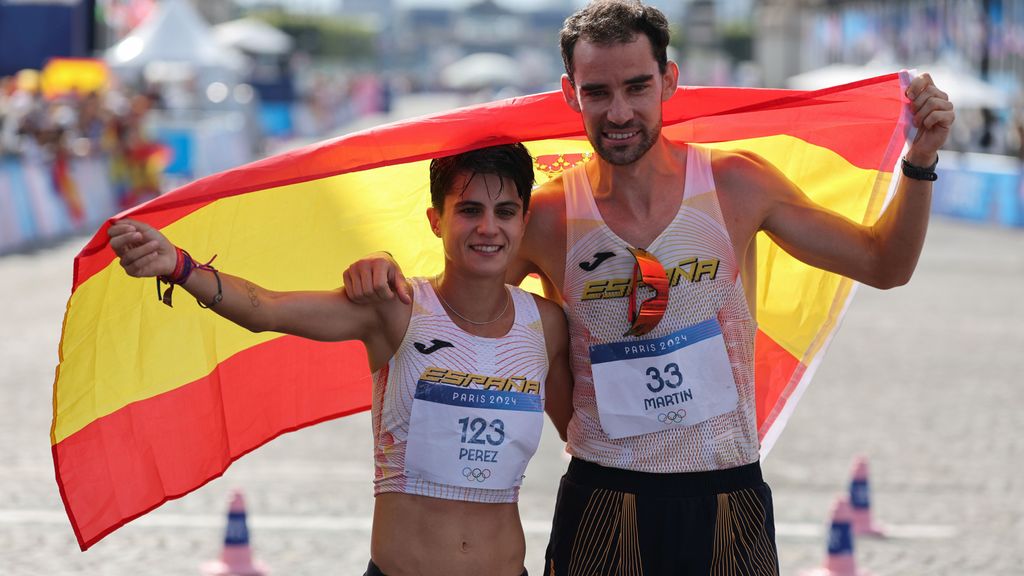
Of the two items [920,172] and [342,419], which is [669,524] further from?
[342,419]

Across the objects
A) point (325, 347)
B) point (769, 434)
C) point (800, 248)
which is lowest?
point (769, 434)

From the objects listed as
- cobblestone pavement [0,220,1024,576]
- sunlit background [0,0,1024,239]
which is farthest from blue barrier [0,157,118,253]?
cobblestone pavement [0,220,1024,576]

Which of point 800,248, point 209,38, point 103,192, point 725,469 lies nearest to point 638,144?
point 800,248

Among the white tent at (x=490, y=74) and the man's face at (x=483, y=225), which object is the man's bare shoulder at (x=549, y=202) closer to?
the man's face at (x=483, y=225)

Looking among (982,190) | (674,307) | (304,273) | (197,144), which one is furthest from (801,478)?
(197,144)

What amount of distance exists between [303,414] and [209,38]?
3348 cm

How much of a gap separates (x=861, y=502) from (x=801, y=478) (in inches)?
47.6

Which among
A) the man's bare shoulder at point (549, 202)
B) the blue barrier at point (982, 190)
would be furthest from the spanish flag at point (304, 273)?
the blue barrier at point (982, 190)

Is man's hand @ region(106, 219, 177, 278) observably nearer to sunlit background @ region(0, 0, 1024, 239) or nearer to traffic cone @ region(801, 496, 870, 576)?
sunlit background @ region(0, 0, 1024, 239)

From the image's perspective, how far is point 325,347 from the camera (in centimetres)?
422

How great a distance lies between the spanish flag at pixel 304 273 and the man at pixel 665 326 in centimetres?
33

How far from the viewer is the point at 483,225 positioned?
356 cm

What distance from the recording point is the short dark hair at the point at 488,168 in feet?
12.0

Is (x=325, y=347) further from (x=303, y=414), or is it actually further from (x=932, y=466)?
(x=932, y=466)
